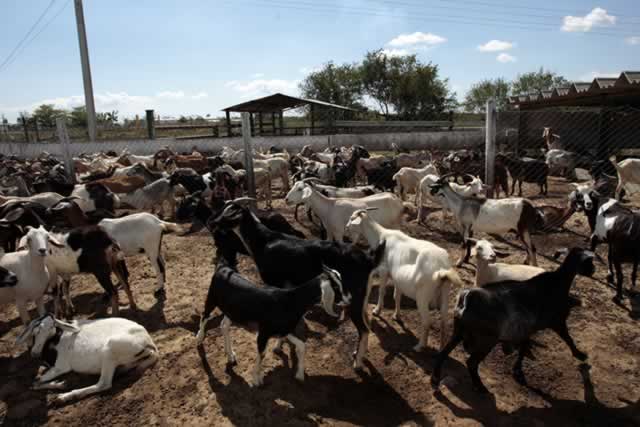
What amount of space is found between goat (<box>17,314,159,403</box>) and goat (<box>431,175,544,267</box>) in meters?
4.39

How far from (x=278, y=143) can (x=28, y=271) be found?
16.2 meters

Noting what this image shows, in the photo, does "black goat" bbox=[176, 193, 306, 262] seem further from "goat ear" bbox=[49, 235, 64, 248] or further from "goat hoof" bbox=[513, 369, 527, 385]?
"goat hoof" bbox=[513, 369, 527, 385]

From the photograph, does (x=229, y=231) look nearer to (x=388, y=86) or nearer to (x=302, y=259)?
(x=302, y=259)

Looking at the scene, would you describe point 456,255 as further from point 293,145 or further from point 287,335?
point 293,145

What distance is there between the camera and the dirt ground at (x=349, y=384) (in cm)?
329

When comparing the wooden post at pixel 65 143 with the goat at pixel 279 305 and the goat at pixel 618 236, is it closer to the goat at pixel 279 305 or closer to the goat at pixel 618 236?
the goat at pixel 279 305

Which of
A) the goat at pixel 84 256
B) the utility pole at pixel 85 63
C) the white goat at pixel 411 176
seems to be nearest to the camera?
the goat at pixel 84 256

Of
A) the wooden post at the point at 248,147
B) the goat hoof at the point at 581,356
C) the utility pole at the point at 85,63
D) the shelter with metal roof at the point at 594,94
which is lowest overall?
the goat hoof at the point at 581,356

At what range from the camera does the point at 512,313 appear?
347 centimetres

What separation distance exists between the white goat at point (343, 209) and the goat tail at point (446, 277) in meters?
2.82

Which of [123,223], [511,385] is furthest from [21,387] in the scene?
[511,385]

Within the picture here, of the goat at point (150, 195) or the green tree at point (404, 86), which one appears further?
the green tree at point (404, 86)

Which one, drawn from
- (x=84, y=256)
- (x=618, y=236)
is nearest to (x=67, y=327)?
(x=84, y=256)

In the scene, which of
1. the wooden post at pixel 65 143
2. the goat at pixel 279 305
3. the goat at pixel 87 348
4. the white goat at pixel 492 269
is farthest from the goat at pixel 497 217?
the wooden post at pixel 65 143
